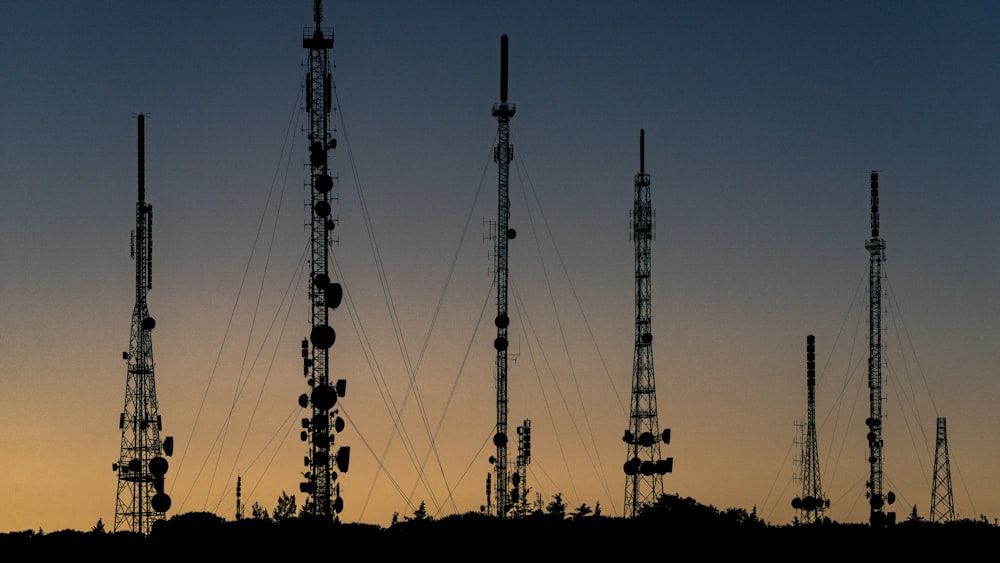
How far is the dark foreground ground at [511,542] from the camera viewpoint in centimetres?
10412

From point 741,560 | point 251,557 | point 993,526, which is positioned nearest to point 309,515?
point 251,557

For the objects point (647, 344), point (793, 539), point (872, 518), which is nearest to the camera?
point (793, 539)

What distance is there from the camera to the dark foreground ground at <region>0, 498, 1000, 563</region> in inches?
4099

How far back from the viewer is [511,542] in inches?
4318

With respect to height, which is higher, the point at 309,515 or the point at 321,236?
the point at 321,236

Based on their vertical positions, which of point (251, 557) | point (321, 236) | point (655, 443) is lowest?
point (251, 557)

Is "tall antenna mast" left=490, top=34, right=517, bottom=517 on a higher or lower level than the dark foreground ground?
higher

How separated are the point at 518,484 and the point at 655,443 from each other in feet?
33.6

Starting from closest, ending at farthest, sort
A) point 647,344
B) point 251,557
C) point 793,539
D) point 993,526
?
point 251,557
point 793,539
point 993,526
point 647,344

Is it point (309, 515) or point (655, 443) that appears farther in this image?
point (655, 443)

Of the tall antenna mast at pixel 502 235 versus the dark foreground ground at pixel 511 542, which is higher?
the tall antenna mast at pixel 502 235

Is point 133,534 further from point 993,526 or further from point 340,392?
point 993,526

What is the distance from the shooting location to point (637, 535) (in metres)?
113

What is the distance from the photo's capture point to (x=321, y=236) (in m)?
106
